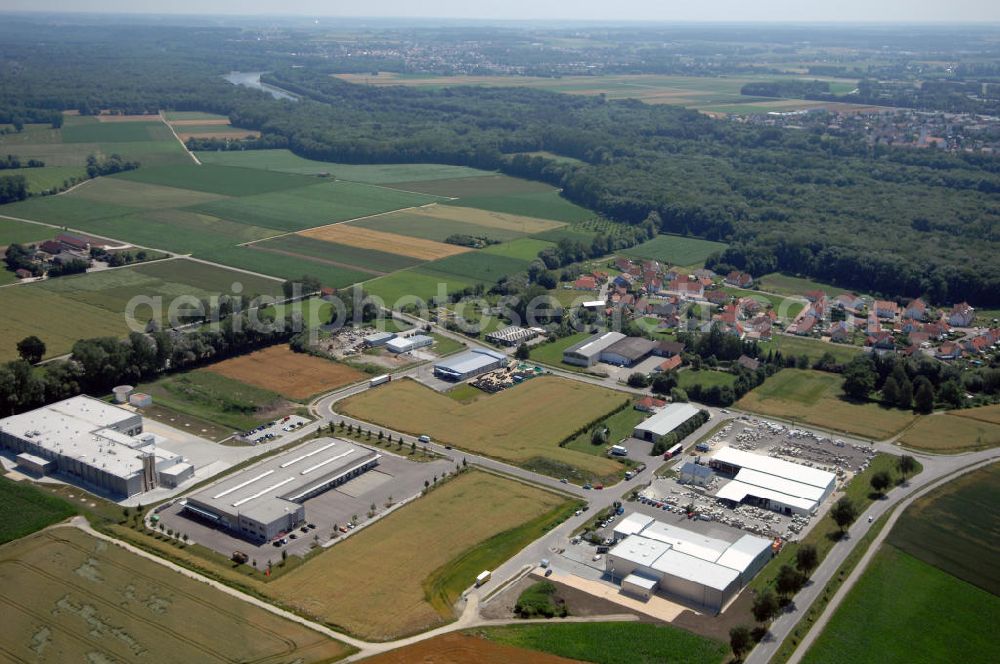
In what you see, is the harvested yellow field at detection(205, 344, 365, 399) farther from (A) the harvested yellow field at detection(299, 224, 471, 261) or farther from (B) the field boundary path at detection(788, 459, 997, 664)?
(B) the field boundary path at detection(788, 459, 997, 664)

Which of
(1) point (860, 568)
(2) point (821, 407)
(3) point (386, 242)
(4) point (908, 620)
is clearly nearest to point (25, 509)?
(1) point (860, 568)

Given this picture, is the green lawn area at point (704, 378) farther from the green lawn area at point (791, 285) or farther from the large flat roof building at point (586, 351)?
the green lawn area at point (791, 285)

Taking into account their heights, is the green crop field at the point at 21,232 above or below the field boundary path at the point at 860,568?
above

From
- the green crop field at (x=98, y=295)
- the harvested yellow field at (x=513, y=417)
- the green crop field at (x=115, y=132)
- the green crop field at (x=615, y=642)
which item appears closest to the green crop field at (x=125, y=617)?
the green crop field at (x=615, y=642)

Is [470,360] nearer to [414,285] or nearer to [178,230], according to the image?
[414,285]

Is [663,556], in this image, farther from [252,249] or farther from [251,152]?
[251,152]

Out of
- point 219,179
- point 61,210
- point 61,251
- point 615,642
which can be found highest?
point 219,179
